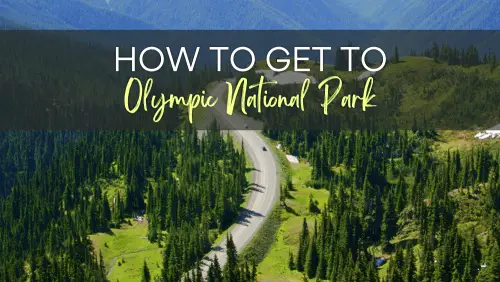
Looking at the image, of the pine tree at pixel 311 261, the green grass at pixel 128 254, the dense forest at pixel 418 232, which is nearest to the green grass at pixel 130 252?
the green grass at pixel 128 254

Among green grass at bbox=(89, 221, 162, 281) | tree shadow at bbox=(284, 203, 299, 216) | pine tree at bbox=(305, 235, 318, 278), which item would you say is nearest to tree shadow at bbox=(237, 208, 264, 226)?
tree shadow at bbox=(284, 203, 299, 216)

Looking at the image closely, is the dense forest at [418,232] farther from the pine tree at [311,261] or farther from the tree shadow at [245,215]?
the tree shadow at [245,215]

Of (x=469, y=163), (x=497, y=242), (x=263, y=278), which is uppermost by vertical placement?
(x=469, y=163)

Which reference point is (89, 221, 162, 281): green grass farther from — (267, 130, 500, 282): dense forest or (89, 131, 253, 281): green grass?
(267, 130, 500, 282): dense forest

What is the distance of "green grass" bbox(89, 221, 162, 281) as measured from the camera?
561 feet

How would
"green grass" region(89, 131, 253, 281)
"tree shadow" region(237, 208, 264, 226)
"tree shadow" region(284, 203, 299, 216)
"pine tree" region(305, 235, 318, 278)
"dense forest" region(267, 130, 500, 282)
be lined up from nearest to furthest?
"dense forest" region(267, 130, 500, 282) → "pine tree" region(305, 235, 318, 278) → "green grass" region(89, 131, 253, 281) → "tree shadow" region(237, 208, 264, 226) → "tree shadow" region(284, 203, 299, 216)

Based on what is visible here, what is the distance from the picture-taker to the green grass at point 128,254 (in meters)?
171

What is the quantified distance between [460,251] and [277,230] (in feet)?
199

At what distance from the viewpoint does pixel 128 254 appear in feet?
602

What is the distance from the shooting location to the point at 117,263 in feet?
589

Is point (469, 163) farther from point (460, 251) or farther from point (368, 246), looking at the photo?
point (460, 251)

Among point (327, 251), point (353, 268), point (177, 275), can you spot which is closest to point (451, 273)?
point (353, 268)

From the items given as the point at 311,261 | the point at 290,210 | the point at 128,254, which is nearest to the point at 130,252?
the point at 128,254

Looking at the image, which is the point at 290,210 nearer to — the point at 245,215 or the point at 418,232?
the point at 245,215
